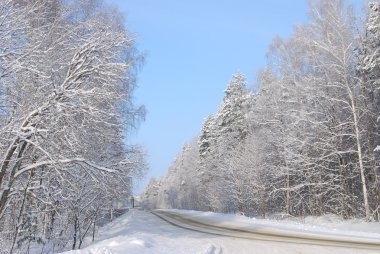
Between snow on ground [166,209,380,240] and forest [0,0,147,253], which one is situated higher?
forest [0,0,147,253]

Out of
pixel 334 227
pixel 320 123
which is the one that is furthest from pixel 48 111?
pixel 320 123

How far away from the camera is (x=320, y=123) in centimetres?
2480

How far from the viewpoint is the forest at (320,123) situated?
23672 millimetres

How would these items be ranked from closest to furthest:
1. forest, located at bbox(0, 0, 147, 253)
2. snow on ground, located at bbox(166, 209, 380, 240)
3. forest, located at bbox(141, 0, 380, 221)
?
forest, located at bbox(0, 0, 147, 253) < snow on ground, located at bbox(166, 209, 380, 240) < forest, located at bbox(141, 0, 380, 221)

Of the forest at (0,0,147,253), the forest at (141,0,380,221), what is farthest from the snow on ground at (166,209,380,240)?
the forest at (0,0,147,253)

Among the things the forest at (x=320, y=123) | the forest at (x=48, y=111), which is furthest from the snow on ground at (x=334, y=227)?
the forest at (x=48, y=111)

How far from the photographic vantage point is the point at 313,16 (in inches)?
1008

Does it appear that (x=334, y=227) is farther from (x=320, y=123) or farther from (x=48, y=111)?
(x=48, y=111)

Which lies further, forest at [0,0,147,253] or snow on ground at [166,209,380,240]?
snow on ground at [166,209,380,240]

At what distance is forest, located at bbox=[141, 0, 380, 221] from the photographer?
2367 cm

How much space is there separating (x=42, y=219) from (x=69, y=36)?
698 cm

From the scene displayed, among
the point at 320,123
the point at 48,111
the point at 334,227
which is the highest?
the point at 320,123

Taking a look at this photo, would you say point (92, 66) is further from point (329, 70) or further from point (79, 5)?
point (329, 70)

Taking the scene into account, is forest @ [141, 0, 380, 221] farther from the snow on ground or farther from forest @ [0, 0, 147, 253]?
forest @ [0, 0, 147, 253]
